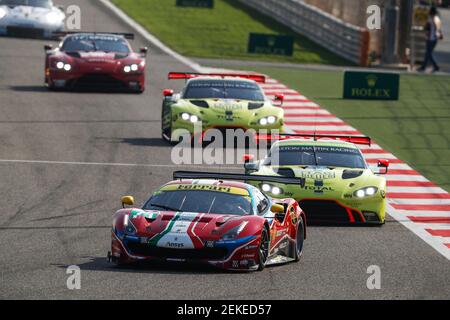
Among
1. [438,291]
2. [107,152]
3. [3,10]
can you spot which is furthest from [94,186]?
[3,10]

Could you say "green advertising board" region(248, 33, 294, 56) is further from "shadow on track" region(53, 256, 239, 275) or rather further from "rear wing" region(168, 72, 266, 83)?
"shadow on track" region(53, 256, 239, 275)

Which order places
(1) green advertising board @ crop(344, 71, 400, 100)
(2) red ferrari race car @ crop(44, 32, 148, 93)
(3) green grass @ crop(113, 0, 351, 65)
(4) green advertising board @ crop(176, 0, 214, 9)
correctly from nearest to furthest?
(2) red ferrari race car @ crop(44, 32, 148, 93) < (1) green advertising board @ crop(344, 71, 400, 100) < (3) green grass @ crop(113, 0, 351, 65) < (4) green advertising board @ crop(176, 0, 214, 9)

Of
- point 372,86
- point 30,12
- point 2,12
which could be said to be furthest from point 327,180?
point 2,12

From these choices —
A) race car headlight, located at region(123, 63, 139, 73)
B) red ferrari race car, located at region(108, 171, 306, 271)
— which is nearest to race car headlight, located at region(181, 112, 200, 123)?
race car headlight, located at region(123, 63, 139, 73)

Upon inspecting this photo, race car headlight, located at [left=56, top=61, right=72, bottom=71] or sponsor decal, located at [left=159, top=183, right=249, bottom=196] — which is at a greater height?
sponsor decal, located at [left=159, top=183, right=249, bottom=196]

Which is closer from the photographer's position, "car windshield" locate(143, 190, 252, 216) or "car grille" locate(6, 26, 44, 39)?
"car windshield" locate(143, 190, 252, 216)

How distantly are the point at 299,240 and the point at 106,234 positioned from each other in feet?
8.65

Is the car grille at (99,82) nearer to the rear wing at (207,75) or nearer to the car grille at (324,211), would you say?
the rear wing at (207,75)

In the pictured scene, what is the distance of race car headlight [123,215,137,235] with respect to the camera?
14587 millimetres

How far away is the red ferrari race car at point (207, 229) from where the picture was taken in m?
14.5

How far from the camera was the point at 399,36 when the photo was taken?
4344cm

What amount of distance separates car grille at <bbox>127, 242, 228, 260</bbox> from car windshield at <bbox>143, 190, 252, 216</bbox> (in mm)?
813
